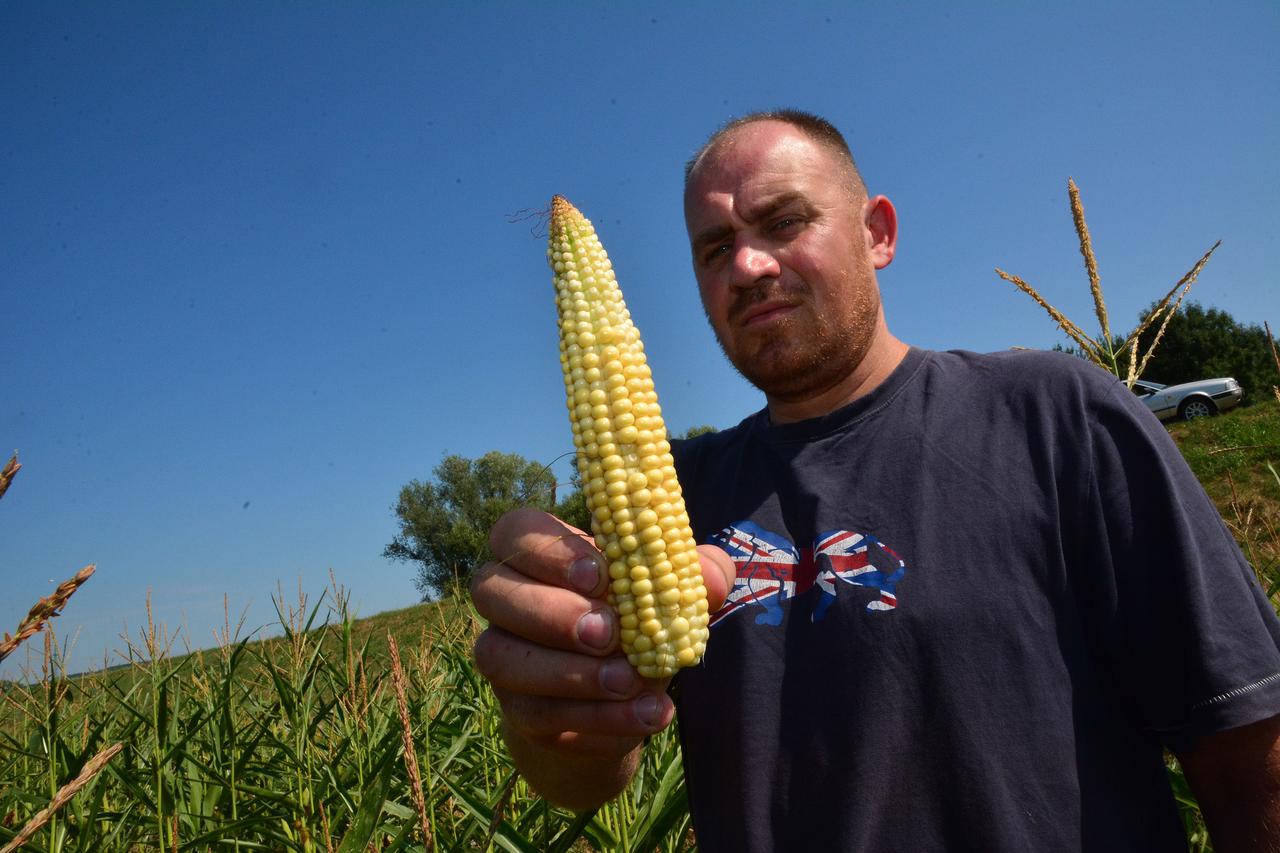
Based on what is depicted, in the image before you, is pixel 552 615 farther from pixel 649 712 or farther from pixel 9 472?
pixel 9 472

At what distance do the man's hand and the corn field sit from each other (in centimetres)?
73

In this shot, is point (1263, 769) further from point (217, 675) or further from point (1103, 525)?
point (217, 675)

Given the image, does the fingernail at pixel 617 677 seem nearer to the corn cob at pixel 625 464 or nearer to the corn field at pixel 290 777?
the corn cob at pixel 625 464

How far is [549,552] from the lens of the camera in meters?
1.90

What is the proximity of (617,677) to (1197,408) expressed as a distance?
25144 millimetres

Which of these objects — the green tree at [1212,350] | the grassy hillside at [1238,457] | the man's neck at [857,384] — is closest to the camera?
the man's neck at [857,384]

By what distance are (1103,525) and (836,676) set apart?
92 centimetres

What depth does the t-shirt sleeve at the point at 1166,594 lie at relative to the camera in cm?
193

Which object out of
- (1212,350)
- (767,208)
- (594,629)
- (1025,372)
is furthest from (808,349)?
(1212,350)

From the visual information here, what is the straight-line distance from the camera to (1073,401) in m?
2.36

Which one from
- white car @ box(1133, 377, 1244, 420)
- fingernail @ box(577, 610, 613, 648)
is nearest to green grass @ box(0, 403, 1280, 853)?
fingernail @ box(577, 610, 613, 648)

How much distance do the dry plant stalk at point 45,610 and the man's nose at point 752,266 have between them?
2.37m

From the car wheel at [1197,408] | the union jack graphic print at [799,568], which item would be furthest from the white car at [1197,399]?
the union jack graphic print at [799,568]

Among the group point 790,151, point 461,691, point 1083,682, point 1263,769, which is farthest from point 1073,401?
point 461,691
